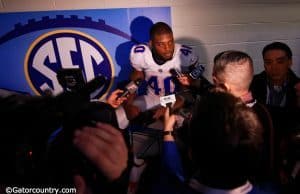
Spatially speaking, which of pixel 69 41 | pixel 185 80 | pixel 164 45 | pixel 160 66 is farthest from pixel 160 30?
pixel 69 41

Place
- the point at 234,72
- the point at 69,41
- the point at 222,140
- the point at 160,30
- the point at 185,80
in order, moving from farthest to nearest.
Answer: the point at 69,41, the point at 160,30, the point at 185,80, the point at 234,72, the point at 222,140

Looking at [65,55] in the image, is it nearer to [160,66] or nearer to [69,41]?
[69,41]

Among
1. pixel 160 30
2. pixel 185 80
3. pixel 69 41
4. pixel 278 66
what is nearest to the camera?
pixel 278 66

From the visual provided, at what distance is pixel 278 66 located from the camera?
85.3 inches

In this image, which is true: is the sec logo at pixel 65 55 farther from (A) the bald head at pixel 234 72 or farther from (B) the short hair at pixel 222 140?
(B) the short hair at pixel 222 140

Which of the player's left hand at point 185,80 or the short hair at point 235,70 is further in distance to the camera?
the player's left hand at point 185,80

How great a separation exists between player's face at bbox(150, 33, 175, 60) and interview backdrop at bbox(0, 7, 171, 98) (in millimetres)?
505

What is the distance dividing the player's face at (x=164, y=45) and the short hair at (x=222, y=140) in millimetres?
1357

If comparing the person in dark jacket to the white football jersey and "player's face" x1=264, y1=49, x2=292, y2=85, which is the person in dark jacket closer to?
"player's face" x1=264, y1=49, x2=292, y2=85

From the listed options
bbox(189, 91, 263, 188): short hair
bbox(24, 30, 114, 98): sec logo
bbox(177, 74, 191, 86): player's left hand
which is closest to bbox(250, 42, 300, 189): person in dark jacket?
bbox(177, 74, 191, 86): player's left hand

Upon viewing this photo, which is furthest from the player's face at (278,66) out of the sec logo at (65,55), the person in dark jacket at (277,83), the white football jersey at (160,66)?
the sec logo at (65,55)

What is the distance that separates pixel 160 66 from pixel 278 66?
3.16 feet

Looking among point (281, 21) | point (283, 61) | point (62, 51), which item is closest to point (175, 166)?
point (283, 61)

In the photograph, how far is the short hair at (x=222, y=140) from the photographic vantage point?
1109mm
